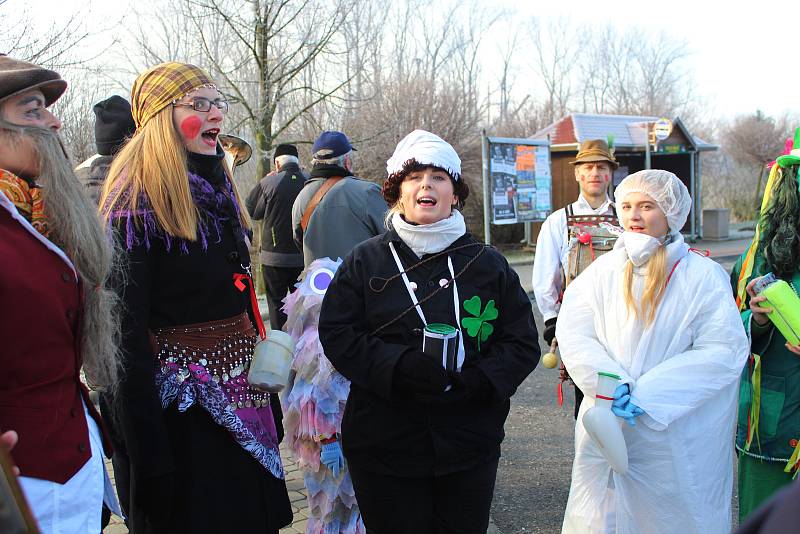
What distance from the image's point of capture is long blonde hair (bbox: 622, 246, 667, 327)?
2.96 meters

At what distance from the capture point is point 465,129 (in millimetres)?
18125

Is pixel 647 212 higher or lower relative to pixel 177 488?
higher

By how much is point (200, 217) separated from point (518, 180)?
1225 cm

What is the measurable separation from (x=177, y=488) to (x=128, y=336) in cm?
53

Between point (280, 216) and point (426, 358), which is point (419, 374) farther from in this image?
point (280, 216)

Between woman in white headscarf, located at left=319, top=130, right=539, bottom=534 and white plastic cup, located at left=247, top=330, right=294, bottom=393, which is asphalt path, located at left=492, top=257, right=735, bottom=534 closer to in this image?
woman in white headscarf, located at left=319, top=130, right=539, bottom=534

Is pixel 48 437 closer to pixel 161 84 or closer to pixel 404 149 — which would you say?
pixel 161 84

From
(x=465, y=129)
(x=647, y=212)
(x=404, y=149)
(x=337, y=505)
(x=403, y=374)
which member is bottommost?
(x=337, y=505)

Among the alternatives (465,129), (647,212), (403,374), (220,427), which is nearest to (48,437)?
(220,427)

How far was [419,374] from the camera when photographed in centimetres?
245

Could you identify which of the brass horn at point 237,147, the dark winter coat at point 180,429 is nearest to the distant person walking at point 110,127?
Result: the brass horn at point 237,147

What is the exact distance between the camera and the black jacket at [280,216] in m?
7.18

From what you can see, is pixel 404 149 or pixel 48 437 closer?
pixel 48 437

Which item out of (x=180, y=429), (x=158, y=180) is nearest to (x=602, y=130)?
(x=158, y=180)
